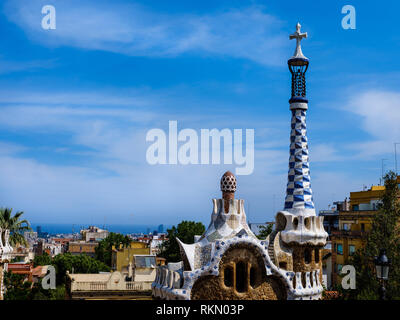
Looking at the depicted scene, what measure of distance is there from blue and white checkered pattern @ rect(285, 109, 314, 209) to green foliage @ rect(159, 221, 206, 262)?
2786cm

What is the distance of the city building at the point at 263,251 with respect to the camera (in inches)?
807

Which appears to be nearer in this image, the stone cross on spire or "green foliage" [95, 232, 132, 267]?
the stone cross on spire

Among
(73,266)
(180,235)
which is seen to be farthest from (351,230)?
(73,266)

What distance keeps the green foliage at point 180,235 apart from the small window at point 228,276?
1164 inches

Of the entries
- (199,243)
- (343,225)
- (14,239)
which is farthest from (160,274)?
(343,225)

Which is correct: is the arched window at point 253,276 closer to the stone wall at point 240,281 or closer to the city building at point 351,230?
the stone wall at point 240,281

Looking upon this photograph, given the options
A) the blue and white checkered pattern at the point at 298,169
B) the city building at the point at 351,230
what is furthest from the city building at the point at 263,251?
the city building at the point at 351,230

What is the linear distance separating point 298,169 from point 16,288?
2685 cm

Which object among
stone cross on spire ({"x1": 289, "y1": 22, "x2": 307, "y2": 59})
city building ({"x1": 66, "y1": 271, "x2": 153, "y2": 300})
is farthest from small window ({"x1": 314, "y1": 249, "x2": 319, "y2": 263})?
city building ({"x1": 66, "y1": 271, "x2": 153, "y2": 300})

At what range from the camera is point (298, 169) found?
2394 centimetres

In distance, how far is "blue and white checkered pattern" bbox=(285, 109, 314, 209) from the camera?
77.4 feet

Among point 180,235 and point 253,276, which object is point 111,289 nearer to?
point 253,276

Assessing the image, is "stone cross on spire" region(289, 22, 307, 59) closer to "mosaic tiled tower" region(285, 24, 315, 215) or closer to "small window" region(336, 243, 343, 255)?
"mosaic tiled tower" region(285, 24, 315, 215)

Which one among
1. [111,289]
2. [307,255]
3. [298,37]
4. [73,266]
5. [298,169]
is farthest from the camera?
[73,266]
